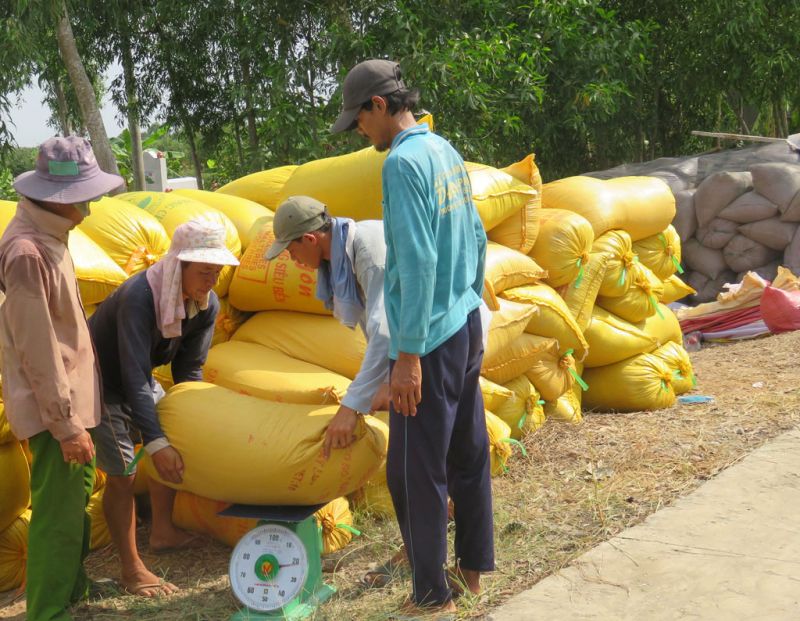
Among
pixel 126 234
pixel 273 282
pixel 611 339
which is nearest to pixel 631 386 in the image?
pixel 611 339

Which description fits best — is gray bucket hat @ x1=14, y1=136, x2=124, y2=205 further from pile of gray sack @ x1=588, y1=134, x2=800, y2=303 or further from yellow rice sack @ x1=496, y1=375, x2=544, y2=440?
pile of gray sack @ x1=588, y1=134, x2=800, y2=303

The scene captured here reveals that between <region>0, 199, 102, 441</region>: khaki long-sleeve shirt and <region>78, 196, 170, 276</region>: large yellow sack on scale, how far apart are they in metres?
0.86

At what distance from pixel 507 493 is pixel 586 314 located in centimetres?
143

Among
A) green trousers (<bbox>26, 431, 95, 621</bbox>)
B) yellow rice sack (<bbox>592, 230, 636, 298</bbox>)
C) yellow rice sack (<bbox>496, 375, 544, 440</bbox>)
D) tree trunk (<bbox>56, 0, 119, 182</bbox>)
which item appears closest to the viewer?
green trousers (<bbox>26, 431, 95, 621</bbox>)

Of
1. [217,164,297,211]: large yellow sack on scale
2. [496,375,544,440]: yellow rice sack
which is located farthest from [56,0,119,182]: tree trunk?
Answer: [496,375,544,440]: yellow rice sack

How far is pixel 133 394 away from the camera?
315 cm

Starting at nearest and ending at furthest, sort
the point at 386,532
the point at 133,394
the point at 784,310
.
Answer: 1. the point at 133,394
2. the point at 386,532
3. the point at 784,310

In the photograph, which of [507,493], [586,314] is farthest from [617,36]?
[507,493]

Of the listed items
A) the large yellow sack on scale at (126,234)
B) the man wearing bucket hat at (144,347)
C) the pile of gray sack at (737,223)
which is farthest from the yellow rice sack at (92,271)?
the pile of gray sack at (737,223)

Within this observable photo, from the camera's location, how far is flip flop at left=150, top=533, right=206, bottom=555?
3625 mm

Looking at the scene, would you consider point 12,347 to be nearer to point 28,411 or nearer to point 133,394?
point 28,411

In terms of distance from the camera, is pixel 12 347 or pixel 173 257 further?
pixel 173 257

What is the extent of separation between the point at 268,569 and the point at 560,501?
144 centimetres

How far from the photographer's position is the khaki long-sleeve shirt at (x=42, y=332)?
277cm
